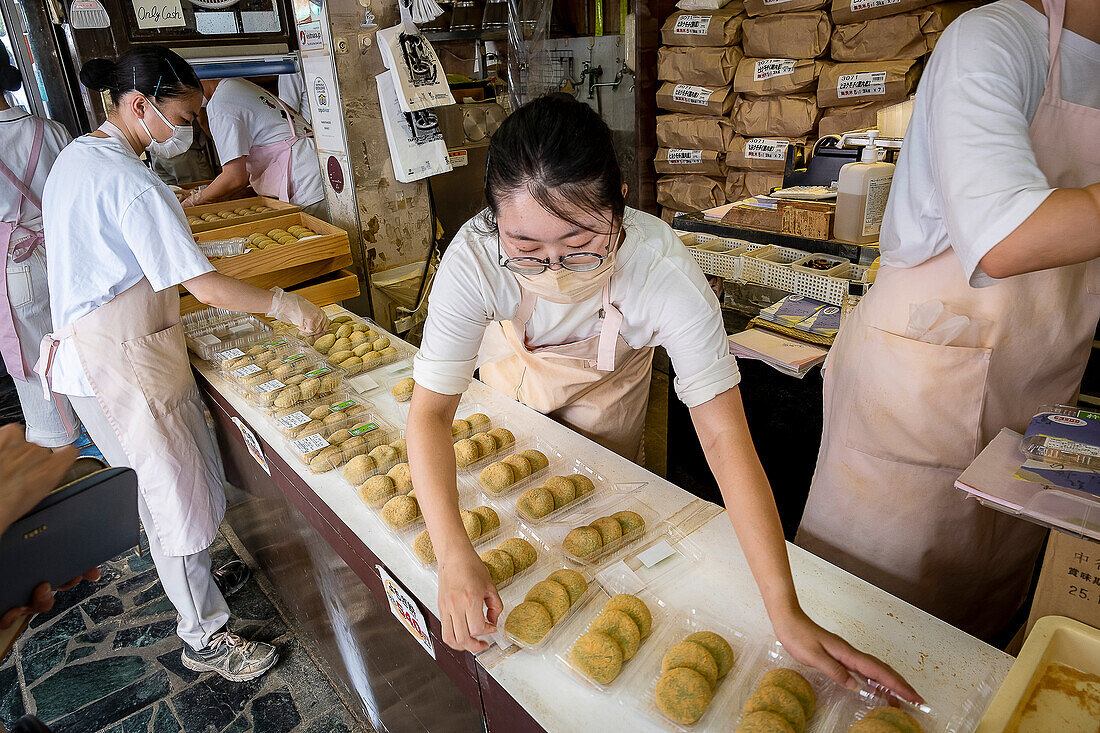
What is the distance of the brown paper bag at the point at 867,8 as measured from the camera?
370 cm

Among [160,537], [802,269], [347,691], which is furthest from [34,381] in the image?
[802,269]

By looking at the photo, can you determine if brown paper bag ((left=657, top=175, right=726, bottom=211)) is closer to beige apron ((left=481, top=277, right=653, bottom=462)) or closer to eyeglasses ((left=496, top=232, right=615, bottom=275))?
beige apron ((left=481, top=277, right=653, bottom=462))

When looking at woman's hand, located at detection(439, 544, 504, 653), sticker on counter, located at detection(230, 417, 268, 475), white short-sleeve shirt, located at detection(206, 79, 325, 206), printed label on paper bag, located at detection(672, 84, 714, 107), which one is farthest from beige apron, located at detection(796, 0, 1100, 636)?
printed label on paper bag, located at detection(672, 84, 714, 107)

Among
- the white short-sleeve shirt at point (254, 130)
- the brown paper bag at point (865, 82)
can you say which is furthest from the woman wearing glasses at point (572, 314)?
the brown paper bag at point (865, 82)

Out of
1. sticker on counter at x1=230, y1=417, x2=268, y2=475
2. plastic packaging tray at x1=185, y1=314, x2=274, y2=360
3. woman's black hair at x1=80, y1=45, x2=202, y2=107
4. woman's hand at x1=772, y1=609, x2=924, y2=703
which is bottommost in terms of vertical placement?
sticker on counter at x1=230, y1=417, x2=268, y2=475

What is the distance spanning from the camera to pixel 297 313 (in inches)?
92.0

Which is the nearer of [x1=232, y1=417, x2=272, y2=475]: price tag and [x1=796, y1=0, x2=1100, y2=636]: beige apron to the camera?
[x1=796, y1=0, x2=1100, y2=636]: beige apron

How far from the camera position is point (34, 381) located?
142 inches

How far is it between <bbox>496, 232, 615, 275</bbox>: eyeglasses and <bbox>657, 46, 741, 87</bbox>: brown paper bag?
4015mm

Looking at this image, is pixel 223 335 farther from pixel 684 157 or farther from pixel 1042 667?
pixel 684 157

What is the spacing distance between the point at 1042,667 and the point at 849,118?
3967 millimetres

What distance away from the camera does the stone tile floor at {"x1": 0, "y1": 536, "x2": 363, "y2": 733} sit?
7.17ft

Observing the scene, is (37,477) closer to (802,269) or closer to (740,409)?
(740,409)

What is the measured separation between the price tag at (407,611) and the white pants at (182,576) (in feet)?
4.23
